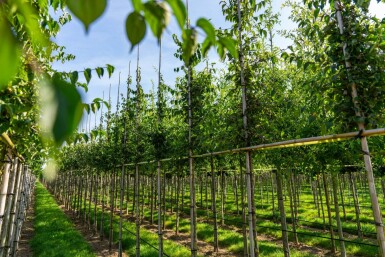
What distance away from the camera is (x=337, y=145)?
8406 mm

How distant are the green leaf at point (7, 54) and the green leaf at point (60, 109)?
0.05 meters

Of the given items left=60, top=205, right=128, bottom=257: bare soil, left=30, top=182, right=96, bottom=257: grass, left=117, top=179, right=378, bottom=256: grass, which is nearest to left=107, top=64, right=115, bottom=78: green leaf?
left=117, top=179, right=378, bottom=256: grass

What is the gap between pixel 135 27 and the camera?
536mm

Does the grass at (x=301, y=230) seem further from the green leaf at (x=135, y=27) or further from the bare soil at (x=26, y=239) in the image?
the green leaf at (x=135, y=27)

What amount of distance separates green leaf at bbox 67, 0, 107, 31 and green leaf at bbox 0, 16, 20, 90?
9cm

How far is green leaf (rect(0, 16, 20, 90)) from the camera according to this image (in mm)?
378

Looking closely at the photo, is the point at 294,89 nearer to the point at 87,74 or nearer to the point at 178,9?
the point at 87,74

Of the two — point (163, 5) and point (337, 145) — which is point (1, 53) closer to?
point (163, 5)

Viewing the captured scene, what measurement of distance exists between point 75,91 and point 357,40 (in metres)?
3.88

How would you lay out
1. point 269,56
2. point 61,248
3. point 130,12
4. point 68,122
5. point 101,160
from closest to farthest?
point 68,122
point 130,12
point 269,56
point 61,248
point 101,160

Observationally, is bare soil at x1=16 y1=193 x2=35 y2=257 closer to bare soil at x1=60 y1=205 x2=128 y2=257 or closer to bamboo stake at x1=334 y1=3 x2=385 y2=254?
bare soil at x1=60 y1=205 x2=128 y2=257

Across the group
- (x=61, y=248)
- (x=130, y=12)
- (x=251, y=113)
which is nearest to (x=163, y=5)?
(x=130, y=12)

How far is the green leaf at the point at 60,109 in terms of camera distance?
34cm

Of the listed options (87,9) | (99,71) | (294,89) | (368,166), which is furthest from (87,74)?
(294,89)
